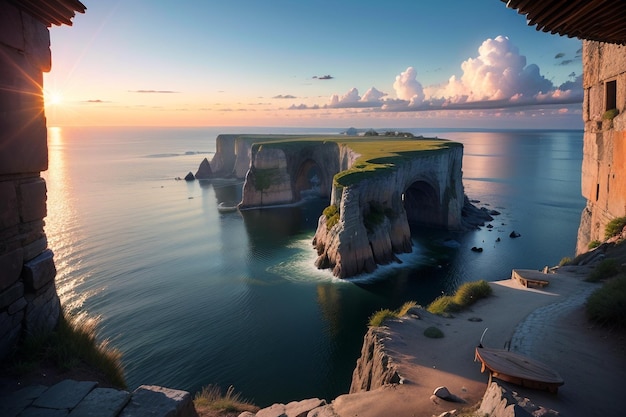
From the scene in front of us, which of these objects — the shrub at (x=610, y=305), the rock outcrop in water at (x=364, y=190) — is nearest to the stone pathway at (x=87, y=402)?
the shrub at (x=610, y=305)

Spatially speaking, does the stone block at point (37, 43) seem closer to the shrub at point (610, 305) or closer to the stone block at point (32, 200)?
the stone block at point (32, 200)

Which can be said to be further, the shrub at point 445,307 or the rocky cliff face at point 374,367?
the shrub at point 445,307

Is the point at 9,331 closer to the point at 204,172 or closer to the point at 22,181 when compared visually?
the point at 22,181

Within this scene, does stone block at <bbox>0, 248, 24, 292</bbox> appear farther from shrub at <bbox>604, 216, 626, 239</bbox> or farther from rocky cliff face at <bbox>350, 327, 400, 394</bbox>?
shrub at <bbox>604, 216, 626, 239</bbox>

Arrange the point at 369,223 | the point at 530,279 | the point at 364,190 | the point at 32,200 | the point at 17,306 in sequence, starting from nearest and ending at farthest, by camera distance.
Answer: the point at 17,306
the point at 32,200
the point at 530,279
the point at 364,190
the point at 369,223

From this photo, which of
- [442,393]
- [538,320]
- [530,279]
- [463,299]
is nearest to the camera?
[442,393]

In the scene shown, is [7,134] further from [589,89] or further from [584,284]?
[589,89]

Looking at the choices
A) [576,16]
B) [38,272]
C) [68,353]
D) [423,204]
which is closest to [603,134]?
[576,16]
